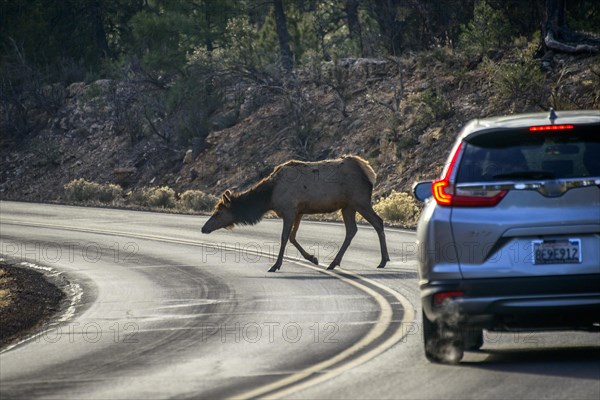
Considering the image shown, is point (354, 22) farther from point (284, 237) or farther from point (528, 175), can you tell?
point (528, 175)

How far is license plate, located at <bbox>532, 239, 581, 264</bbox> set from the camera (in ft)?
31.7

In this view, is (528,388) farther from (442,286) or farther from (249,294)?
(249,294)

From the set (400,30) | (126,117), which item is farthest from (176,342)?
(126,117)

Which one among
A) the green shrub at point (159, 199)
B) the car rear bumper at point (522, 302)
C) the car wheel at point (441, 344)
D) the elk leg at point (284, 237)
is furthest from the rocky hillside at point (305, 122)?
the car rear bumper at point (522, 302)

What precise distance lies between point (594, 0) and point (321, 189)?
21.6 m

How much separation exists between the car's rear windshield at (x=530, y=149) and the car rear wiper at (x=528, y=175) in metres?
0.05

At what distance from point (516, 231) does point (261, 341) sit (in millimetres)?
3687

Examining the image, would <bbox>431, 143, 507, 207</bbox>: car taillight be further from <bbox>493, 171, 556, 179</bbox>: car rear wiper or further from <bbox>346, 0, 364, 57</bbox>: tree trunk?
<bbox>346, 0, 364, 57</bbox>: tree trunk

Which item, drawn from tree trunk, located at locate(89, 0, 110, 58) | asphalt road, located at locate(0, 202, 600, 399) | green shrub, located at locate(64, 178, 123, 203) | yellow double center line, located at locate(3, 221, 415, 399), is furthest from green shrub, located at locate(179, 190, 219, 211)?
tree trunk, located at locate(89, 0, 110, 58)

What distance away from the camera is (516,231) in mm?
9719

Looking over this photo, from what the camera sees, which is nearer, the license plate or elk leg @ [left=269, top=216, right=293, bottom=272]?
the license plate

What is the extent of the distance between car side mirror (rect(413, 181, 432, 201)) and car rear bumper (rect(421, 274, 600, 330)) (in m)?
1.09

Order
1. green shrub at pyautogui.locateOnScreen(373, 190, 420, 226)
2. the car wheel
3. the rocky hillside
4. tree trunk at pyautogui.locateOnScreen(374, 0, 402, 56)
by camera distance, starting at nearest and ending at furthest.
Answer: the car wheel, green shrub at pyautogui.locateOnScreen(373, 190, 420, 226), the rocky hillside, tree trunk at pyautogui.locateOnScreen(374, 0, 402, 56)

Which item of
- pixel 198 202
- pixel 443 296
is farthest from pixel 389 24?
pixel 443 296
